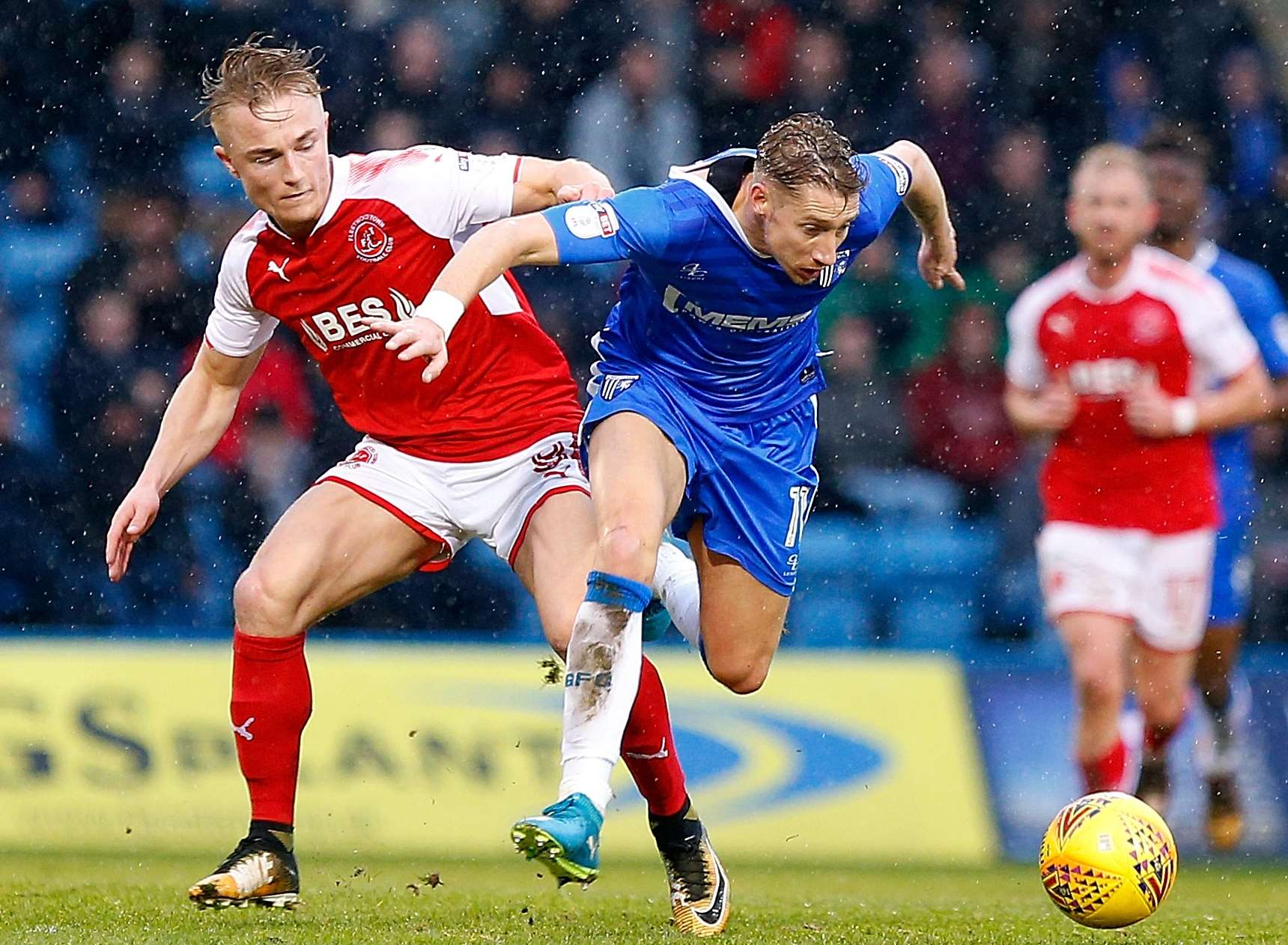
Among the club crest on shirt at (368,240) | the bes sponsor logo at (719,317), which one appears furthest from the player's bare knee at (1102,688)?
the club crest on shirt at (368,240)

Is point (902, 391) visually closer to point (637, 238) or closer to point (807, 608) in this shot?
point (807, 608)

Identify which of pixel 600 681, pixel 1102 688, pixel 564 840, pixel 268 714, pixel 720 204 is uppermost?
pixel 720 204

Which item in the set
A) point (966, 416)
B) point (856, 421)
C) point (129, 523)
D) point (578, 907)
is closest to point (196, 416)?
point (129, 523)

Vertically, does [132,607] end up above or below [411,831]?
above

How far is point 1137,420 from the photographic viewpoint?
849 centimetres

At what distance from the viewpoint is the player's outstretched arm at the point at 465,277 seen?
458 centimetres

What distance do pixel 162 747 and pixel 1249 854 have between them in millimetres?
5007

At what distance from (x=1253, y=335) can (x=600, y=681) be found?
5.40 meters

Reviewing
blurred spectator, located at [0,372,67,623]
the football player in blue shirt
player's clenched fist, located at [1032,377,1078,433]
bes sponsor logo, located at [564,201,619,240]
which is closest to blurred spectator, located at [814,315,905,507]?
player's clenched fist, located at [1032,377,1078,433]

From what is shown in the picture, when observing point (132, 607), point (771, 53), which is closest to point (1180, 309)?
point (771, 53)

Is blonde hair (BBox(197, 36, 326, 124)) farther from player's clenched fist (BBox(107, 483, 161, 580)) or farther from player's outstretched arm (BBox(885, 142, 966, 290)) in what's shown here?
player's outstretched arm (BBox(885, 142, 966, 290))

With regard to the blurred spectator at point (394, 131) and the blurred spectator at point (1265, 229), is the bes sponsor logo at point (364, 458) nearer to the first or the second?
the blurred spectator at point (394, 131)

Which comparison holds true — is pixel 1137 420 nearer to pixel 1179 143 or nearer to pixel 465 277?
pixel 1179 143

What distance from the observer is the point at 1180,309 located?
880 centimetres
